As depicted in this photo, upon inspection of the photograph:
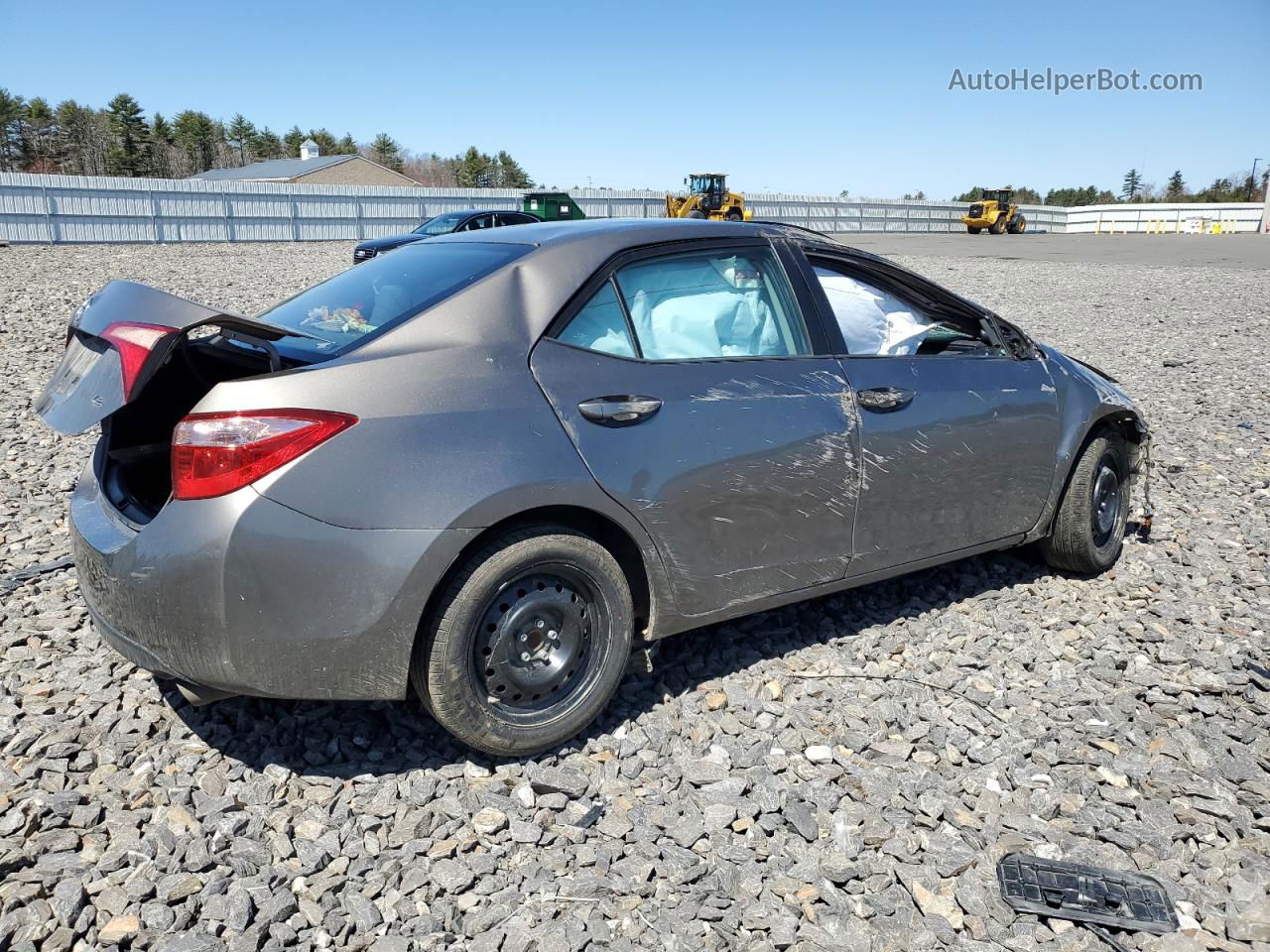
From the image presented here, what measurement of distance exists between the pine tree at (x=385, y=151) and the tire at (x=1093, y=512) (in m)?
111

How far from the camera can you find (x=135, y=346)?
260 cm

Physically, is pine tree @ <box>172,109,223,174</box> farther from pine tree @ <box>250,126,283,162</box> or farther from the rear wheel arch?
the rear wheel arch

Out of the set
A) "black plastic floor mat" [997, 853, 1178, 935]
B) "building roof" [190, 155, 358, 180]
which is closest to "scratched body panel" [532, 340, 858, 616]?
"black plastic floor mat" [997, 853, 1178, 935]

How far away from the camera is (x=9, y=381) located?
27.3ft

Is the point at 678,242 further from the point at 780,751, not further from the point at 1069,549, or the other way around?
the point at 1069,549

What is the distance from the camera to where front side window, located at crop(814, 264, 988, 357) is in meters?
4.00

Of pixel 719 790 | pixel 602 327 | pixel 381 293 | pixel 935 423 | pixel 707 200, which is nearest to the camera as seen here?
pixel 719 790

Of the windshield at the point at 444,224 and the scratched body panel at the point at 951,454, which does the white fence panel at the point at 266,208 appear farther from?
the scratched body panel at the point at 951,454

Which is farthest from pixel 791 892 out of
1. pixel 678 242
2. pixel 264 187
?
pixel 264 187

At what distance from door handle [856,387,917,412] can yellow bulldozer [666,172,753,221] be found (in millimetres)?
36108

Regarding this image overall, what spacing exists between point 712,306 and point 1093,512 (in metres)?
2.30

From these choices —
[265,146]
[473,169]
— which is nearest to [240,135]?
[265,146]

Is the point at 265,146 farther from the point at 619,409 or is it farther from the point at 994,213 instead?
the point at 619,409

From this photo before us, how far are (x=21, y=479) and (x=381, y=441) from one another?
4.47m
